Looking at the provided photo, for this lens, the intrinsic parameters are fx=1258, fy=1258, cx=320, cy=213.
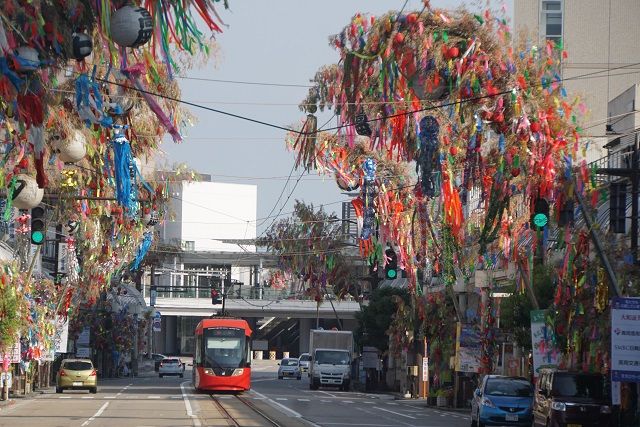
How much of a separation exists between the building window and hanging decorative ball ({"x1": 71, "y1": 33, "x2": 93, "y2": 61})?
153ft

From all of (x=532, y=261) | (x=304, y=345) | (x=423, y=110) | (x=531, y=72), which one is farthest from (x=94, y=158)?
(x=304, y=345)

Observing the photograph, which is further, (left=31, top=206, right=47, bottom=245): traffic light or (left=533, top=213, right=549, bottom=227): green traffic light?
(left=31, top=206, right=47, bottom=245): traffic light

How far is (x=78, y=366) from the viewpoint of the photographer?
194 feet

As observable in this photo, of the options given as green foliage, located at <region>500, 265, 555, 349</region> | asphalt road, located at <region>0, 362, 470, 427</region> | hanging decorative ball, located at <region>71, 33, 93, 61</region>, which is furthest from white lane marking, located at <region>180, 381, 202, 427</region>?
hanging decorative ball, located at <region>71, 33, 93, 61</region>

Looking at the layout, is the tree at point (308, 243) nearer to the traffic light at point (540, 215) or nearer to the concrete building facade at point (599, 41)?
the concrete building facade at point (599, 41)

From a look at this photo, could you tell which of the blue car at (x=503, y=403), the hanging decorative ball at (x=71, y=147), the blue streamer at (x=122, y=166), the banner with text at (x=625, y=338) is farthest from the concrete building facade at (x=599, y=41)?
the hanging decorative ball at (x=71, y=147)

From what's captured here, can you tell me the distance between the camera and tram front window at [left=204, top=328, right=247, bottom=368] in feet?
186

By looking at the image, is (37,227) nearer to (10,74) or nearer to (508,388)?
(508,388)

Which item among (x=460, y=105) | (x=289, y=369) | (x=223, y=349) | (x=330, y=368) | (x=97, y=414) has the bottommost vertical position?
(x=289, y=369)

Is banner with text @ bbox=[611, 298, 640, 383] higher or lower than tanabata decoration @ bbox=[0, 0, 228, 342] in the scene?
lower

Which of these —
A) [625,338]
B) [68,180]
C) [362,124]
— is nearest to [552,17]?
[68,180]

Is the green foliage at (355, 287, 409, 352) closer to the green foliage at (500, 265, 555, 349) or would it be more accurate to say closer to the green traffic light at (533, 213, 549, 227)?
the green foliage at (500, 265, 555, 349)

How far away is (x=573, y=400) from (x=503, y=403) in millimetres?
4179

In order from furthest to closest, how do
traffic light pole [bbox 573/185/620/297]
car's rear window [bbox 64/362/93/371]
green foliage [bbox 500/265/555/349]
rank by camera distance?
car's rear window [bbox 64/362/93/371] → green foliage [bbox 500/265/555/349] → traffic light pole [bbox 573/185/620/297]
